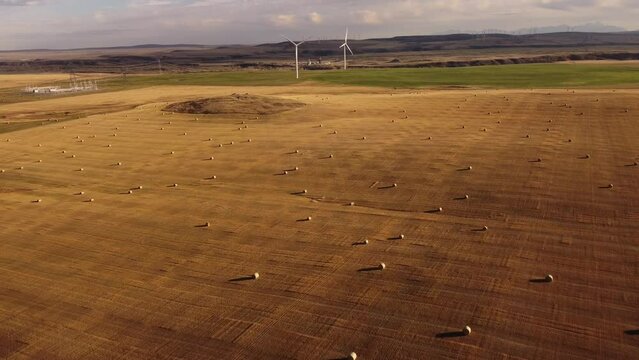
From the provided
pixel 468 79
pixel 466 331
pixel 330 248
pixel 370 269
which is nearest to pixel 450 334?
pixel 466 331

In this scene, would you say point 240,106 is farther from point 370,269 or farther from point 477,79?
point 477,79

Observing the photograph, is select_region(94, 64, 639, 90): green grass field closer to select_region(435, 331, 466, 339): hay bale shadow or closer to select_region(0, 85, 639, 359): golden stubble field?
select_region(0, 85, 639, 359): golden stubble field

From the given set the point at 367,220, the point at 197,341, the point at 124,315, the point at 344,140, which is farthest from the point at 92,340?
the point at 344,140

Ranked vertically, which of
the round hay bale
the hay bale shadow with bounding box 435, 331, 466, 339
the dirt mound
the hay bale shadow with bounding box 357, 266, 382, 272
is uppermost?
the dirt mound

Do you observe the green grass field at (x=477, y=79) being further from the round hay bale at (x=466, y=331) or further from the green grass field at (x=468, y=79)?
the round hay bale at (x=466, y=331)

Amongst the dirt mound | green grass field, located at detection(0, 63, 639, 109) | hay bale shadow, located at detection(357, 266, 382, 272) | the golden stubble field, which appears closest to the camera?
the golden stubble field

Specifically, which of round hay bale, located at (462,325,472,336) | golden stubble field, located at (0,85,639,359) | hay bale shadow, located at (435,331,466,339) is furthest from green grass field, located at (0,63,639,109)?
hay bale shadow, located at (435,331,466,339)

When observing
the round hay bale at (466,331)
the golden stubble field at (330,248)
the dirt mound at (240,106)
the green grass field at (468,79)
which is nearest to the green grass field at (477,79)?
the green grass field at (468,79)
